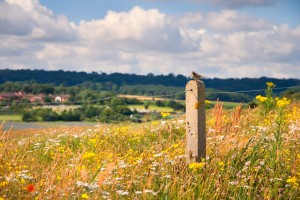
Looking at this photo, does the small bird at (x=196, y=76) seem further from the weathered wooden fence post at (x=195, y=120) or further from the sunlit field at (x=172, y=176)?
the sunlit field at (x=172, y=176)

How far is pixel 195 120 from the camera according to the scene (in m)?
5.95

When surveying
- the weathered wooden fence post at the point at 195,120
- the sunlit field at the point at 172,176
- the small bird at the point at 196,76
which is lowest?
the sunlit field at the point at 172,176

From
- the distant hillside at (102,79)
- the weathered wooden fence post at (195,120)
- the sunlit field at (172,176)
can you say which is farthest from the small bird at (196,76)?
the distant hillside at (102,79)

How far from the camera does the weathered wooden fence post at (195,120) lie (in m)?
5.92

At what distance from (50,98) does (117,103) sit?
17883 mm

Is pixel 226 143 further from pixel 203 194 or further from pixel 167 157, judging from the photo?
pixel 203 194

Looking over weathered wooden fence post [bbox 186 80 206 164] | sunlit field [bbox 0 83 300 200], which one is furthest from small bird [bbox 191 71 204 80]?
sunlit field [bbox 0 83 300 200]

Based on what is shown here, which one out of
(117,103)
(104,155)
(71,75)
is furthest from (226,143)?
(71,75)

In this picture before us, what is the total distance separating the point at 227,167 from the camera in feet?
19.1

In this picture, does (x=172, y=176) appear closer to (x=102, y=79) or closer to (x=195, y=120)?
(x=195, y=120)

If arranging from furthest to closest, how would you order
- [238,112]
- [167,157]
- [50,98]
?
[50,98]
[238,112]
[167,157]

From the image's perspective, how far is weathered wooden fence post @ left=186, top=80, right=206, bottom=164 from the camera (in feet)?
19.4

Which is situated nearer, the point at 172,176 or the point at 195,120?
the point at 172,176

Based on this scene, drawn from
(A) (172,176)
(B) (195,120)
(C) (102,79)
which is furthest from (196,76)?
(C) (102,79)
